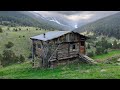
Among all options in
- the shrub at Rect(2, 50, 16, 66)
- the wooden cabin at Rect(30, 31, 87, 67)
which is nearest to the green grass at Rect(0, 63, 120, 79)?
the wooden cabin at Rect(30, 31, 87, 67)

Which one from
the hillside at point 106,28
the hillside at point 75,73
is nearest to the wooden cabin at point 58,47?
the hillside at point 75,73

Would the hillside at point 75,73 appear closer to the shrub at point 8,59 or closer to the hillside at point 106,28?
the shrub at point 8,59

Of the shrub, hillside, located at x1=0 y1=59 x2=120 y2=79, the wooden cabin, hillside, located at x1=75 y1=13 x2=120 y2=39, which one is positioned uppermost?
hillside, located at x1=75 y1=13 x2=120 y2=39

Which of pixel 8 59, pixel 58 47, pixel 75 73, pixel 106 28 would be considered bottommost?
pixel 8 59

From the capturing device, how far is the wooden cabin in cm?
2583

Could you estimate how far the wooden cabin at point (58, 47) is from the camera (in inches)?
1017

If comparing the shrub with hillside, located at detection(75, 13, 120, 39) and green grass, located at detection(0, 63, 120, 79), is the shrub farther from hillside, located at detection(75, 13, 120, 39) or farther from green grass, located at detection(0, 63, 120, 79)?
hillside, located at detection(75, 13, 120, 39)

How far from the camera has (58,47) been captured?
2627cm

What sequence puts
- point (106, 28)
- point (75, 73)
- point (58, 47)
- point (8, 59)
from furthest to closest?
point (106, 28) → point (8, 59) → point (58, 47) → point (75, 73)

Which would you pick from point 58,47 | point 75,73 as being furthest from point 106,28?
point 75,73

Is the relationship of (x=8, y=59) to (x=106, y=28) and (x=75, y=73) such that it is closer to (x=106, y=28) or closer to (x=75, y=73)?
(x=75, y=73)
